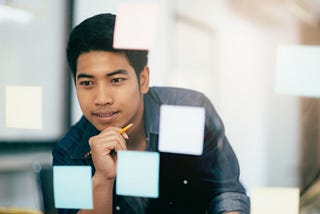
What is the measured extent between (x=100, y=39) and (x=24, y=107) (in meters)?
0.22

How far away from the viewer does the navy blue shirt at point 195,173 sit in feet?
2.69

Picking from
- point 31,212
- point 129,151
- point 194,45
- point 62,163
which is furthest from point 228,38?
point 31,212

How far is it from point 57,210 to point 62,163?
0.30 ft

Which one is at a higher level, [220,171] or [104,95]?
[104,95]

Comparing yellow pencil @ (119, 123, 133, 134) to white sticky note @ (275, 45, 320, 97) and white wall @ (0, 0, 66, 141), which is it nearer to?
white wall @ (0, 0, 66, 141)

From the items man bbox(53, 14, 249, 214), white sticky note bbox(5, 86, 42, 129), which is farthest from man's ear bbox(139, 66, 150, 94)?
white sticky note bbox(5, 86, 42, 129)

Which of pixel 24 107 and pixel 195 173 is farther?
pixel 24 107

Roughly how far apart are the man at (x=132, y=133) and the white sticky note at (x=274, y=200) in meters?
0.02

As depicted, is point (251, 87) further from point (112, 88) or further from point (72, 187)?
point (72, 187)

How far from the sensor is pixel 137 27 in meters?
0.85

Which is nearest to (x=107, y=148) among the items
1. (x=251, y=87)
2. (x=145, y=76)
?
(x=145, y=76)

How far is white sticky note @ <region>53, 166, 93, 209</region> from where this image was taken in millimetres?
889

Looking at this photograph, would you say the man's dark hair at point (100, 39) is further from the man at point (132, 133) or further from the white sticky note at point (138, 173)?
the white sticky note at point (138, 173)

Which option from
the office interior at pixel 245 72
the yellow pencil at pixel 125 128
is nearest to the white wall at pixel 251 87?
the office interior at pixel 245 72
